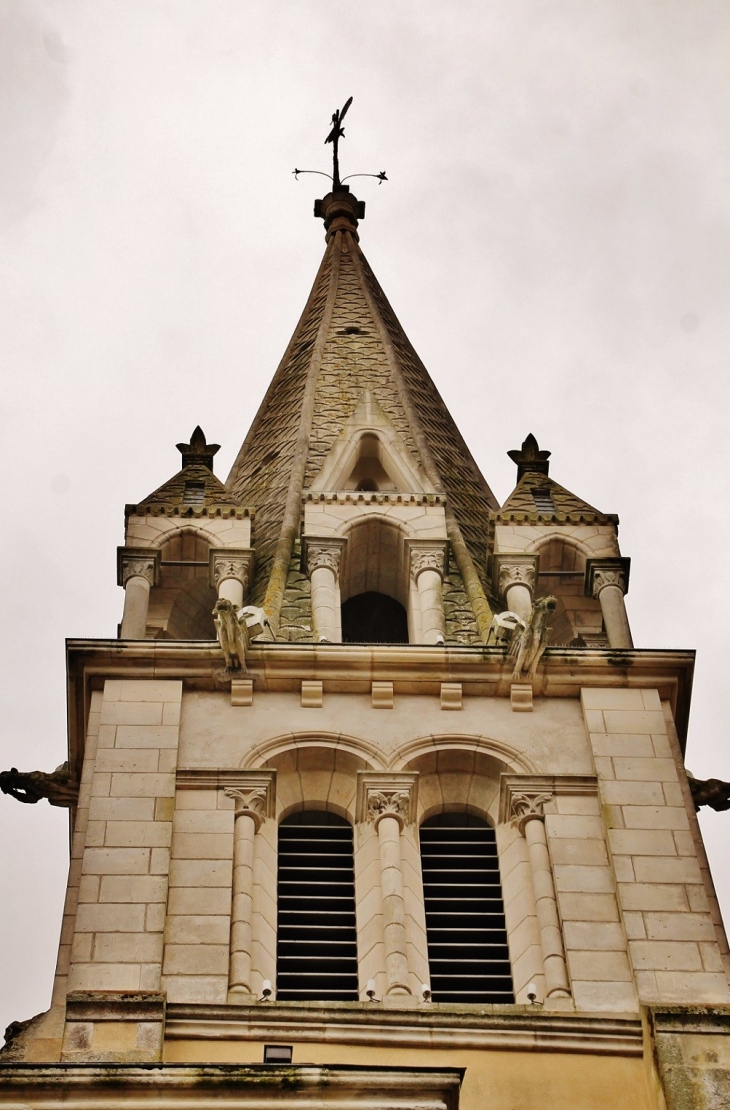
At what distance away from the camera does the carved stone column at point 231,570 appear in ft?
108

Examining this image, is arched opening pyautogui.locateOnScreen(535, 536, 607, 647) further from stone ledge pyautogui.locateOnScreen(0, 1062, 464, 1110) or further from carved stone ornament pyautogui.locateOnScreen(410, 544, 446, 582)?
stone ledge pyautogui.locateOnScreen(0, 1062, 464, 1110)

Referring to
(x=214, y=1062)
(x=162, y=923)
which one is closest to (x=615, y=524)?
(x=162, y=923)

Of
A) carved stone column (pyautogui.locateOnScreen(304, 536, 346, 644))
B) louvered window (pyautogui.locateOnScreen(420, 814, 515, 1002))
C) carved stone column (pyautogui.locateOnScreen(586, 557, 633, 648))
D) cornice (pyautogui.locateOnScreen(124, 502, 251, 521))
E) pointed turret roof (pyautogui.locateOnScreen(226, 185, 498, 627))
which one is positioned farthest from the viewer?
pointed turret roof (pyautogui.locateOnScreen(226, 185, 498, 627))

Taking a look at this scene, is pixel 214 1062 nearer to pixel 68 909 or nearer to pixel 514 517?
pixel 68 909

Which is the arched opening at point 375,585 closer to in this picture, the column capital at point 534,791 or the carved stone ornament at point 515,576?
the carved stone ornament at point 515,576

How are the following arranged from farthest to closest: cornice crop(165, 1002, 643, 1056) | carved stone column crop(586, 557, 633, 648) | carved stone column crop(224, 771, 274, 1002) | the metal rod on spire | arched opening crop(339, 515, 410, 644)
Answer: the metal rod on spire < arched opening crop(339, 515, 410, 644) < carved stone column crop(586, 557, 633, 648) < carved stone column crop(224, 771, 274, 1002) < cornice crop(165, 1002, 643, 1056)

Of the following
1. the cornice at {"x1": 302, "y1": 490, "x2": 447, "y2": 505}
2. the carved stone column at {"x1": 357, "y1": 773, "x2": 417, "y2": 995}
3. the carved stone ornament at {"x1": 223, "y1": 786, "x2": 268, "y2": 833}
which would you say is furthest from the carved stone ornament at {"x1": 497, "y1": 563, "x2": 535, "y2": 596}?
the carved stone ornament at {"x1": 223, "y1": 786, "x2": 268, "y2": 833}

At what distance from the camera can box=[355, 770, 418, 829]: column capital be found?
26.8 meters

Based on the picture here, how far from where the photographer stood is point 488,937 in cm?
2569

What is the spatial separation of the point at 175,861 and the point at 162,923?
3.84ft

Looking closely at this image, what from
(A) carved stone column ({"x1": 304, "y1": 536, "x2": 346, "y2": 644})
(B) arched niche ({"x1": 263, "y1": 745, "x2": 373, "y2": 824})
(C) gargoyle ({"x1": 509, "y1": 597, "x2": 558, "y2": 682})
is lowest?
(B) arched niche ({"x1": 263, "y1": 745, "x2": 373, "y2": 824})

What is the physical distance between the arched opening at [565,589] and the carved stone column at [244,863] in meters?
8.50

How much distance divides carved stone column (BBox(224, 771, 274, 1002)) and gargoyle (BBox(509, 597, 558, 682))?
363cm

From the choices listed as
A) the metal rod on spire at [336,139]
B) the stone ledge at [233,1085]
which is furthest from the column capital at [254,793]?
the metal rod on spire at [336,139]
